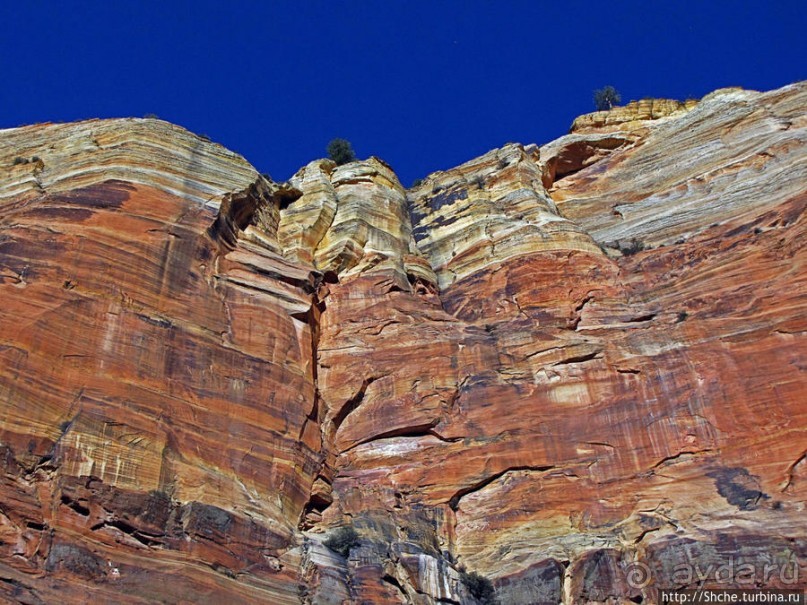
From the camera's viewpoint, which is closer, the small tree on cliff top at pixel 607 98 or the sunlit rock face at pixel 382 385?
the sunlit rock face at pixel 382 385

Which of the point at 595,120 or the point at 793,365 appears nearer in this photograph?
the point at 793,365

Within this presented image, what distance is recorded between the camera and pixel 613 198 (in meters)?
37.2

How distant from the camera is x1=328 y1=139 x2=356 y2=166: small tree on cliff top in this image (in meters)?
50.7

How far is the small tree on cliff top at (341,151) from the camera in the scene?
5069 cm

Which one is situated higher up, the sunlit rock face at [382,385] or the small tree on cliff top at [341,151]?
the small tree on cliff top at [341,151]

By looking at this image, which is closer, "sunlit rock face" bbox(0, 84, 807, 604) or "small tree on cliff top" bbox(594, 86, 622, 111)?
"sunlit rock face" bbox(0, 84, 807, 604)

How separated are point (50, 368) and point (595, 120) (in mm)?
29824

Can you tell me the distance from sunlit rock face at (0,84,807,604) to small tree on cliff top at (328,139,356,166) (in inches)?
626

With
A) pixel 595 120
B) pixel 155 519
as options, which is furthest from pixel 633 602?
pixel 595 120

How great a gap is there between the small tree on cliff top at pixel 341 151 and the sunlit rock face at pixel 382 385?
15.9m

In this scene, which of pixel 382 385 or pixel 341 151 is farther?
pixel 341 151

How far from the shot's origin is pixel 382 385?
28.0m

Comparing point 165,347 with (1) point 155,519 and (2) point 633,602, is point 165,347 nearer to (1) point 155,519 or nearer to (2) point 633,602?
(1) point 155,519

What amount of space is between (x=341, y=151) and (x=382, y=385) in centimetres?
2581
